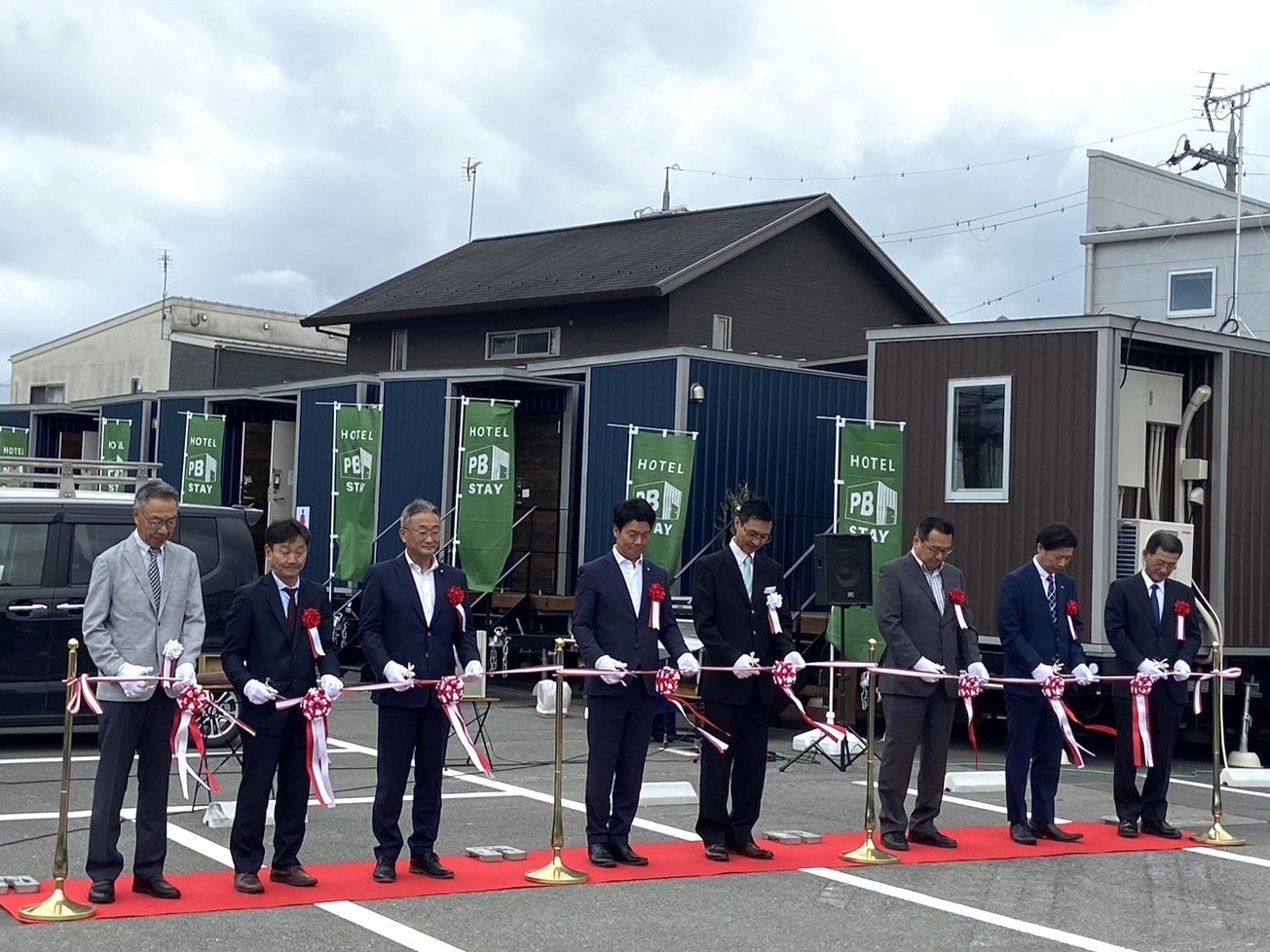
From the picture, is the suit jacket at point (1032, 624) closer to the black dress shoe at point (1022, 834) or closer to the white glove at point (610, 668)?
the black dress shoe at point (1022, 834)

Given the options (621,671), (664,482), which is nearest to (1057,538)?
(621,671)

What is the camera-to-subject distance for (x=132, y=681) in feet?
23.4

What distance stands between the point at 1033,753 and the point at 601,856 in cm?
289

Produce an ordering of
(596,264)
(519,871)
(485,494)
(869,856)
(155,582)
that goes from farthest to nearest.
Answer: (596,264) → (485,494) → (869,856) → (519,871) → (155,582)

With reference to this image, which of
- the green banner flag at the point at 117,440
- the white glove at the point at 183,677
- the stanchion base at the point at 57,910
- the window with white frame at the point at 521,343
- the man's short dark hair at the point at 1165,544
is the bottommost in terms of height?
the stanchion base at the point at 57,910

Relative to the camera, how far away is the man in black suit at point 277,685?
7.40 metres

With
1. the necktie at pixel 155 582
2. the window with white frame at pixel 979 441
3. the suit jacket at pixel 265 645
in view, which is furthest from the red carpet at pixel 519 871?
the window with white frame at pixel 979 441

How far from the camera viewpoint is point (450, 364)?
2938cm

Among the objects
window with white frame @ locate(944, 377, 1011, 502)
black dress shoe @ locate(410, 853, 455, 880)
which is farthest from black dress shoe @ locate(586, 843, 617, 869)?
window with white frame @ locate(944, 377, 1011, 502)

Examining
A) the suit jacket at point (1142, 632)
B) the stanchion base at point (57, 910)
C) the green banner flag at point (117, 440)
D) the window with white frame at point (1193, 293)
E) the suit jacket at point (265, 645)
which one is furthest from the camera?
the window with white frame at point (1193, 293)

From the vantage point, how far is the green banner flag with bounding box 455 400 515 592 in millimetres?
18484

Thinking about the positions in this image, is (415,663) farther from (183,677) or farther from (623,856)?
(623,856)

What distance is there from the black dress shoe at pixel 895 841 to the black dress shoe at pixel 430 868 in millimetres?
2569

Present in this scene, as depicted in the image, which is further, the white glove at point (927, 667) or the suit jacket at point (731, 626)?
the white glove at point (927, 667)
